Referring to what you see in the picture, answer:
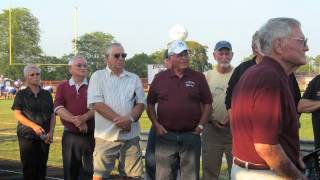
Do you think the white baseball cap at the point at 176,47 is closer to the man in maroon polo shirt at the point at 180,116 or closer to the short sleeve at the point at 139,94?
the man in maroon polo shirt at the point at 180,116

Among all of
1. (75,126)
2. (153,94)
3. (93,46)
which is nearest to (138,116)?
(153,94)

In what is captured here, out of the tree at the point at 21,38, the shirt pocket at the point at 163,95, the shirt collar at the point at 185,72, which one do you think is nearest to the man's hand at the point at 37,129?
the shirt pocket at the point at 163,95

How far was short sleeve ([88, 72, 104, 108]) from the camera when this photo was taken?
655cm

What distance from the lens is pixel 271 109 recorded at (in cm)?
341

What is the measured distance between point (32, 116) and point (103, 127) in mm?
1680

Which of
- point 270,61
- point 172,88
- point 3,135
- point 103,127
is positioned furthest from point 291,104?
point 3,135

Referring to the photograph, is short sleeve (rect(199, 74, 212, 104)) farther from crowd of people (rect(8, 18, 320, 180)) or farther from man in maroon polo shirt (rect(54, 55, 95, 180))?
man in maroon polo shirt (rect(54, 55, 95, 180))

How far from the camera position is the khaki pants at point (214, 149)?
7.15 metres

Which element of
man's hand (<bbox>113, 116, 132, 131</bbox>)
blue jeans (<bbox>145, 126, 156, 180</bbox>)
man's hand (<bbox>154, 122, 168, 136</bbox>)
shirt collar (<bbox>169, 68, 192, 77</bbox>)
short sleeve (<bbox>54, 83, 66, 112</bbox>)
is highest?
shirt collar (<bbox>169, 68, 192, 77</bbox>)

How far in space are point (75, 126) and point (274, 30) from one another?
428 centimetres

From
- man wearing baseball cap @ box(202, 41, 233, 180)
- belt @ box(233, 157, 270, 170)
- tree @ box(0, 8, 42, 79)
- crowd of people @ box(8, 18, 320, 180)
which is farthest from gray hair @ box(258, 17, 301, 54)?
tree @ box(0, 8, 42, 79)

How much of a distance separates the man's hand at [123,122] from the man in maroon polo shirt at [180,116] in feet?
1.04

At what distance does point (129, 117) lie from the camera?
21.2ft

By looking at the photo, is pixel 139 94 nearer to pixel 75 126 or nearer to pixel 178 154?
pixel 178 154
